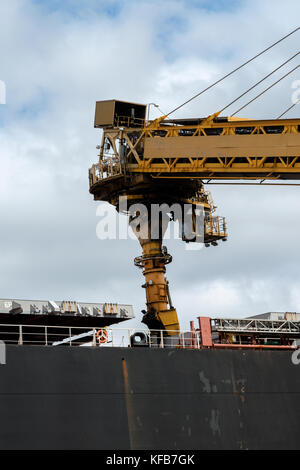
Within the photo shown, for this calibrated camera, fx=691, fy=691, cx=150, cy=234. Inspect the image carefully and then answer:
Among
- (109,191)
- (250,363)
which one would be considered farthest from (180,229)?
(250,363)

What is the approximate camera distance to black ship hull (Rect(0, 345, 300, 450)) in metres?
22.2

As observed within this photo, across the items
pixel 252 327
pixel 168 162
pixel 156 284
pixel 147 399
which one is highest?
pixel 168 162

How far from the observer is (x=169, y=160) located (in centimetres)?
3156

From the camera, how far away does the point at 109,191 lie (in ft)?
112

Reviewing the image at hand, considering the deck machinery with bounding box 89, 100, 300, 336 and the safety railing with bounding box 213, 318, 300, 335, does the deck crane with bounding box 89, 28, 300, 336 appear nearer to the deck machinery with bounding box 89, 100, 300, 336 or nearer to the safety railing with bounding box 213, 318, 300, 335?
the deck machinery with bounding box 89, 100, 300, 336

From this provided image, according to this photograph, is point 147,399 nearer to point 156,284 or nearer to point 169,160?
point 156,284

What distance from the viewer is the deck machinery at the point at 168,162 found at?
30.6m

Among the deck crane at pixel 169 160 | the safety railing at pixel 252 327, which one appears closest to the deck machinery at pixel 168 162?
the deck crane at pixel 169 160

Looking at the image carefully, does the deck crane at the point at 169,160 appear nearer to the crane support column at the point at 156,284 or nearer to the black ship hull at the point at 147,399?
the crane support column at the point at 156,284

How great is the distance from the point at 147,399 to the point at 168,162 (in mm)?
11659

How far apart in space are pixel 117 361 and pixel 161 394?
6.66ft

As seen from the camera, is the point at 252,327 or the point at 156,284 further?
the point at 156,284

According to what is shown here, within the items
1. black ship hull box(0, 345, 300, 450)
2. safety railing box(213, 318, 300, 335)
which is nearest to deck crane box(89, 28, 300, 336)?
safety railing box(213, 318, 300, 335)

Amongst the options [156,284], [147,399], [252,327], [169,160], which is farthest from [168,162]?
[147,399]
